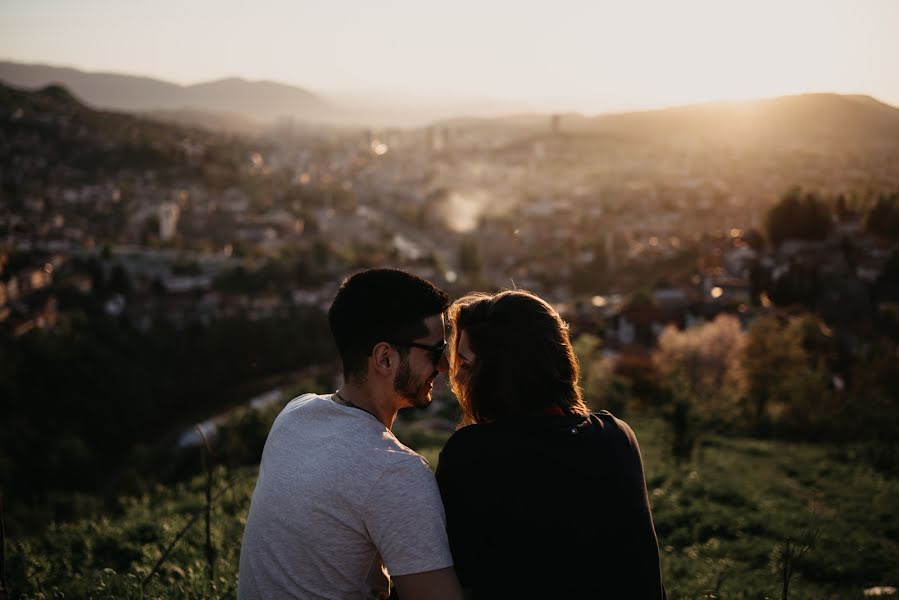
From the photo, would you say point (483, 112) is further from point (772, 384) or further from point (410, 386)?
point (410, 386)

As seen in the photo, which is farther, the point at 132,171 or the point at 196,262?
the point at 132,171

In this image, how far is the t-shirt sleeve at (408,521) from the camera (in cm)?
95

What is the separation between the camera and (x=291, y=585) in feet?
3.50

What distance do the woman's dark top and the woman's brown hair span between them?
0.23 feet

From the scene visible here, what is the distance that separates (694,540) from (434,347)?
2.31 m

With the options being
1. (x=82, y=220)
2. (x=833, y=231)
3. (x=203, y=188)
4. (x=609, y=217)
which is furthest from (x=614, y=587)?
(x=203, y=188)

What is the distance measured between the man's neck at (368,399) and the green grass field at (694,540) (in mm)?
861

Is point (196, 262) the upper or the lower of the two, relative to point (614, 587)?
lower

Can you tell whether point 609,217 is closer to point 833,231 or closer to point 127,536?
point 833,231

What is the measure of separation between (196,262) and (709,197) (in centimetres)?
2426

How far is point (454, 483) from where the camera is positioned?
103 cm

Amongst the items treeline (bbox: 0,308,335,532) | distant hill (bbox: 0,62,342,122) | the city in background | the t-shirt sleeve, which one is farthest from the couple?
distant hill (bbox: 0,62,342,122)

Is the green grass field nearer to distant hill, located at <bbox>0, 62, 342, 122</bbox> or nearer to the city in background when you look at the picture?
the city in background

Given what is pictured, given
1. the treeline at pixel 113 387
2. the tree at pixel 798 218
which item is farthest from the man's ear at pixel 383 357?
the tree at pixel 798 218
